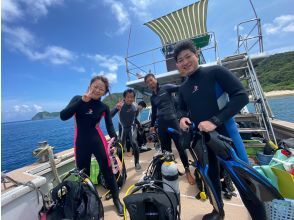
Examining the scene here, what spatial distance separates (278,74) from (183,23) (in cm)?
6986

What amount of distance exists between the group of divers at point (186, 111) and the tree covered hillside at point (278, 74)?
6872 centimetres

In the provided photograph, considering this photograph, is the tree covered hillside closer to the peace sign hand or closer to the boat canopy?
the boat canopy

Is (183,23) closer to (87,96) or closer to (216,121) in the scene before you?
(87,96)

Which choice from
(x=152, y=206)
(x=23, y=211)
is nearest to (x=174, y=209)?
(x=152, y=206)

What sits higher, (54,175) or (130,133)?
(130,133)

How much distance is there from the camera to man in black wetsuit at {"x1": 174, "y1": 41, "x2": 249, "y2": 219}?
1.61m

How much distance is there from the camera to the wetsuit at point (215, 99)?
5.20 ft

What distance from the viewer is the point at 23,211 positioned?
6.10 ft

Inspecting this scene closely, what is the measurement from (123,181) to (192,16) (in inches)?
298

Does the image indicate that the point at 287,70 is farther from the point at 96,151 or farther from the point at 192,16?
the point at 96,151

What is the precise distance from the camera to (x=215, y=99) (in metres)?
1.84

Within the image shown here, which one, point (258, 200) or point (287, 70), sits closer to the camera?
point (258, 200)

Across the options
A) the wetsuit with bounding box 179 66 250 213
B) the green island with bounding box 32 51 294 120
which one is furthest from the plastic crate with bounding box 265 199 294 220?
the green island with bounding box 32 51 294 120

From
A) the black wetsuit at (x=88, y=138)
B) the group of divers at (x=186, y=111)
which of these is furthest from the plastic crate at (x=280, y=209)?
the black wetsuit at (x=88, y=138)
